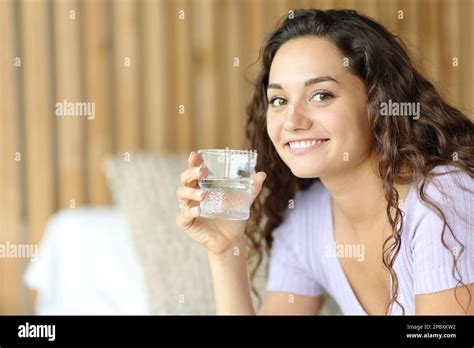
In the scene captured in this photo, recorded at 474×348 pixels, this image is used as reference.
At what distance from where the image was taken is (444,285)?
107cm

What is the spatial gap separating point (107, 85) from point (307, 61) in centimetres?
133

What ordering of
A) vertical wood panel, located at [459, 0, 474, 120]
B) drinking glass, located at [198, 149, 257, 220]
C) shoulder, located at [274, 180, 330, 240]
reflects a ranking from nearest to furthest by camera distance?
drinking glass, located at [198, 149, 257, 220]
shoulder, located at [274, 180, 330, 240]
vertical wood panel, located at [459, 0, 474, 120]

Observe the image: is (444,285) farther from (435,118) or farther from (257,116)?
(257,116)

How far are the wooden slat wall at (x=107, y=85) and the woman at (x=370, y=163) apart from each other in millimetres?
1070

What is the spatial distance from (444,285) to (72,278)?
1126mm

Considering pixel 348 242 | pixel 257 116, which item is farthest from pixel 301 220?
pixel 257 116

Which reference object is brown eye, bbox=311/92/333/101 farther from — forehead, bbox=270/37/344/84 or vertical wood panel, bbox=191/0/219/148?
vertical wood panel, bbox=191/0/219/148

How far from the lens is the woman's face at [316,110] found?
1127 mm

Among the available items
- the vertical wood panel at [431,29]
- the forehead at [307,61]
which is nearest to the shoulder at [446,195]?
the forehead at [307,61]

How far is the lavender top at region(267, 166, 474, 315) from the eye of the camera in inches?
42.6

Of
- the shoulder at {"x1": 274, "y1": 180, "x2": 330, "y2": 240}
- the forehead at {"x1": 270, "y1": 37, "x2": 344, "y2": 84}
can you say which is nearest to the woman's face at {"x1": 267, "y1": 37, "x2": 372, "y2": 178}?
the forehead at {"x1": 270, "y1": 37, "x2": 344, "y2": 84}

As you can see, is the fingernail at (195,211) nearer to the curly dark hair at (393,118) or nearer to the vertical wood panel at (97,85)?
the curly dark hair at (393,118)

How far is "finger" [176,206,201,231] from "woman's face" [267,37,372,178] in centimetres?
21

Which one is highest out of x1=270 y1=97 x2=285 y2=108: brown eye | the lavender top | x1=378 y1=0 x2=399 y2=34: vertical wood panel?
x1=378 y1=0 x2=399 y2=34: vertical wood panel
